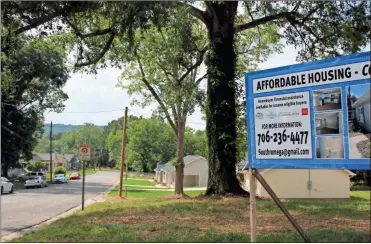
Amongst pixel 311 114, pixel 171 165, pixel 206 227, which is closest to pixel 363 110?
pixel 311 114

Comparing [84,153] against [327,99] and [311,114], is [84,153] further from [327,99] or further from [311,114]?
[327,99]

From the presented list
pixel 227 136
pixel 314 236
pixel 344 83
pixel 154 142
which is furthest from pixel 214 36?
pixel 154 142

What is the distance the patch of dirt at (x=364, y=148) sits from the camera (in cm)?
525

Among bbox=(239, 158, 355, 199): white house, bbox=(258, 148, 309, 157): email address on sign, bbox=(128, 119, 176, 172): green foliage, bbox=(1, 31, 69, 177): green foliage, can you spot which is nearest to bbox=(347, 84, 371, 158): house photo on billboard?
bbox=(258, 148, 309, 157): email address on sign

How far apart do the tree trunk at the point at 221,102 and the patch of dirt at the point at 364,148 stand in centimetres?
1229

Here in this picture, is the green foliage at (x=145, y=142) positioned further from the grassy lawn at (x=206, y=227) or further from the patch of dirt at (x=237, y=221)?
the patch of dirt at (x=237, y=221)

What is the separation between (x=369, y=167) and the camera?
5.21m

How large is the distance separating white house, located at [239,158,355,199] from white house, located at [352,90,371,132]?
2888cm

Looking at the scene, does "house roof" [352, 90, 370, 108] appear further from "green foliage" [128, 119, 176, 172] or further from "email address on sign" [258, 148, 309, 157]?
"green foliage" [128, 119, 176, 172]

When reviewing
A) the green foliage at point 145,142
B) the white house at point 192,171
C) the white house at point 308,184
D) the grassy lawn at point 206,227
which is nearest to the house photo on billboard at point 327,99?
the grassy lawn at point 206,227

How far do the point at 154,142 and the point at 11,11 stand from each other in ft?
128

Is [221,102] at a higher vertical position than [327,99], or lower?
higher

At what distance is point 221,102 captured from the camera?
18000 mm

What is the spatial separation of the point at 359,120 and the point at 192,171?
165ft
